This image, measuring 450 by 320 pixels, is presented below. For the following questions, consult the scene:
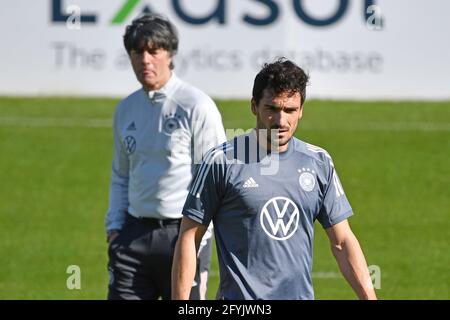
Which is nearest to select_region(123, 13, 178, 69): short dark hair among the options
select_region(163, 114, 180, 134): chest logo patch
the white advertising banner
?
select_region(163, 114, 180, 134): chest logo patch

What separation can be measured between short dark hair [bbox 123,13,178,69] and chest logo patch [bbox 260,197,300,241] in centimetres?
217

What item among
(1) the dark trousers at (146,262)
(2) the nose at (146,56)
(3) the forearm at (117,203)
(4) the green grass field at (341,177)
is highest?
(2) the nose at (146,56)

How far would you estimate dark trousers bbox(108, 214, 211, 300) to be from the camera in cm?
788

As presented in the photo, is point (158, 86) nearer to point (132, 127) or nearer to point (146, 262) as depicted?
point (132, 127)

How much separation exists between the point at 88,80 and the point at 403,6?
5228 millimetres

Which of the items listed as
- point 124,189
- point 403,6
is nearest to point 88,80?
point 403,6

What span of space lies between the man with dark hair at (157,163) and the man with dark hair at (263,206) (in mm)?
1633

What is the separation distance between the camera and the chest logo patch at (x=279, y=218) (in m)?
6.12

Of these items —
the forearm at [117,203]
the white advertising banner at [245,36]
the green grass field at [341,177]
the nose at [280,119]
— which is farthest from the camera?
the white advertising banner at [245,36]

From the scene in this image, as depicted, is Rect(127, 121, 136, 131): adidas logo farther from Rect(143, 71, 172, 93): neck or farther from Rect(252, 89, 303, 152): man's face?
Rect(252, 89, 303, 152): man's face

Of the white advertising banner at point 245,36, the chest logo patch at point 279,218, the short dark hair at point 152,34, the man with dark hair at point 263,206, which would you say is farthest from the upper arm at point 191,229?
the white advertising banner at point 245,36

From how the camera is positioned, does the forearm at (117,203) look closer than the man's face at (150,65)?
No

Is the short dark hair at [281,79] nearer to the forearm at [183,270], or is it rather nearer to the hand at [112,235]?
the forearm at [183,270]
